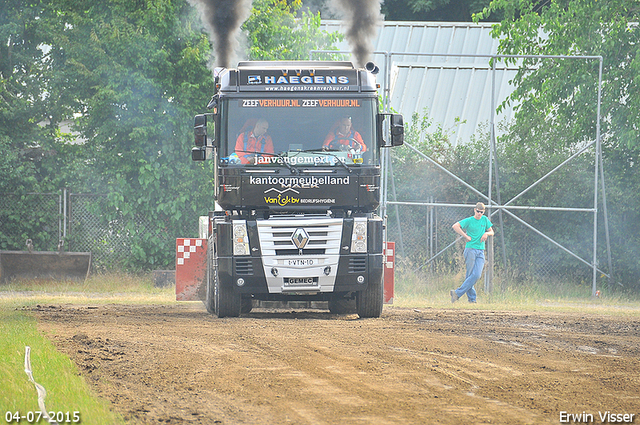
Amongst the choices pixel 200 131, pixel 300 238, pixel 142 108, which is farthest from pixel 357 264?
pixel 142 108

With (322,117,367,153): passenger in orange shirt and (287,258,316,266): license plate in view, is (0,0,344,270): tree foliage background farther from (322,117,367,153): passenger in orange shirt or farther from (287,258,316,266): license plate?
(287,258,316,266): license plate

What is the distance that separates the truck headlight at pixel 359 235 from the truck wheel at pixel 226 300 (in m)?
1.82

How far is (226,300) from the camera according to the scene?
1199 centimetres

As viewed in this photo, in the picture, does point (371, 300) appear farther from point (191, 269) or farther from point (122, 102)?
point (122, 102)

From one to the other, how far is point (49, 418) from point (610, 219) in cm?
1736

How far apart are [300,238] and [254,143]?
4.69ft

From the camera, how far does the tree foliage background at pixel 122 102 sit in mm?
20375

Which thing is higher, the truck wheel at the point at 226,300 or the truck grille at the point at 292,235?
the truck grille at the point at 292,235

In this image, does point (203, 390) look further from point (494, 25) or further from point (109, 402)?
point (494, 25)

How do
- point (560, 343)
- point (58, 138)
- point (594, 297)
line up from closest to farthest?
point (560, 343), point (594, 297), point (58, 138)

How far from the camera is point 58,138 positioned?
2248 cm

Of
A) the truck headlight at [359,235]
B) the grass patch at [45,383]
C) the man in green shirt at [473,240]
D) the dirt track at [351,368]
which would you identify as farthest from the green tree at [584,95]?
the grass patch at [45,383]

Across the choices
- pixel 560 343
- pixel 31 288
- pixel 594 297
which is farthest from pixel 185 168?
pixel 560 343

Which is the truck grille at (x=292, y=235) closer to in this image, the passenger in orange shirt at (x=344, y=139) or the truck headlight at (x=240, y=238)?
the truck headlight at (x=240, y=238)
